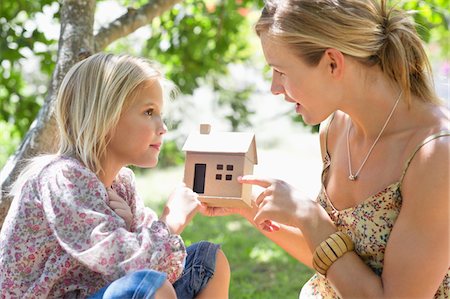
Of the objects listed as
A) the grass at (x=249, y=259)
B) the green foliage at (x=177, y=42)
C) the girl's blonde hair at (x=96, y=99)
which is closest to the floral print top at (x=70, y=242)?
the girl's blonde hair at (x=96, y=99)

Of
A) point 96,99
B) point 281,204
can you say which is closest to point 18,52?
point 96,99

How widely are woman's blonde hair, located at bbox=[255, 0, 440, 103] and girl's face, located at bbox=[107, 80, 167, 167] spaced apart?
513 millimetres

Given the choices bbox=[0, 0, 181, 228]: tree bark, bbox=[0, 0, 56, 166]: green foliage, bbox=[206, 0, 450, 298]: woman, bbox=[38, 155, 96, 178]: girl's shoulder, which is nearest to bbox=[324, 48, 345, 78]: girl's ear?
bbox=[206, 0, 450, 298]: woman

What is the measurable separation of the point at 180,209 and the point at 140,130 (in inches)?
13.4

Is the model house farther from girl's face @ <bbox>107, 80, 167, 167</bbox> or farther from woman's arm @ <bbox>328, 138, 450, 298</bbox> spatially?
woman's arm @ <bbox>328, 138, 450, 298</bbox>

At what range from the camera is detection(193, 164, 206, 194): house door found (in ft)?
9.44

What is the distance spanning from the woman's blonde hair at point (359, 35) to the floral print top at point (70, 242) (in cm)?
84

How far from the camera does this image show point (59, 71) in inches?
142

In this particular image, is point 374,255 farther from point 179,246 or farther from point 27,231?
point 27,231

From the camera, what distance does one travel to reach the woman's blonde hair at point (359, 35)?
264 centimetres

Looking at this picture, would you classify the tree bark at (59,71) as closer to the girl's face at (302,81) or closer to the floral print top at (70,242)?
the floral print top at (70,242)

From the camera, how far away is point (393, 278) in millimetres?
2469

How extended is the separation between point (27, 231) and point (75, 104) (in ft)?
1.71

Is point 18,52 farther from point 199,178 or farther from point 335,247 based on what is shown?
point 335,247
